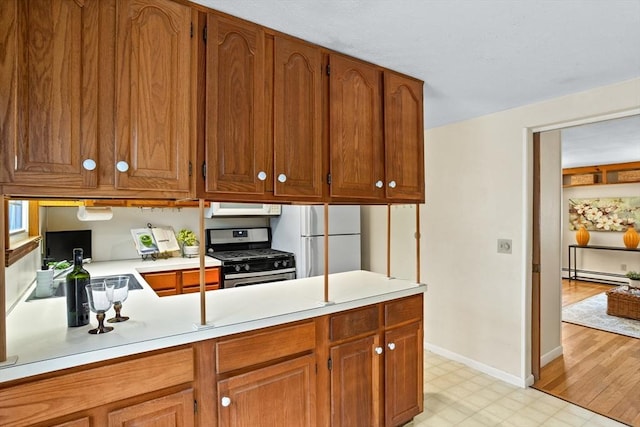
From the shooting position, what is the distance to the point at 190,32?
59.1 inches

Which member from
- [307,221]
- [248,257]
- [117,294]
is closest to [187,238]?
[248,257]

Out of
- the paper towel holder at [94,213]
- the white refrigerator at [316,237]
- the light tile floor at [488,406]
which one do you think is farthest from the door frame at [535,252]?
the paper towel holder at [94,213]

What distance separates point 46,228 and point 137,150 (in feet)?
8.68

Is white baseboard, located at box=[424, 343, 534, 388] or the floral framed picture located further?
the floral framed picture

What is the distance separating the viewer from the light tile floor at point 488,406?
7.77 ft

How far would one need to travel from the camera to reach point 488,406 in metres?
2.57

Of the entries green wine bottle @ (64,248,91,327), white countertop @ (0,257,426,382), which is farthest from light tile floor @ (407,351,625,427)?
green wine bottle @ (64,248,91,327)

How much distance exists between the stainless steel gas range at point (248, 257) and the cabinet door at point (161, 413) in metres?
2.08

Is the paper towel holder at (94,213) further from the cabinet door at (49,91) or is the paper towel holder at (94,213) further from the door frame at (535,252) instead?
the door frame at (535,252)

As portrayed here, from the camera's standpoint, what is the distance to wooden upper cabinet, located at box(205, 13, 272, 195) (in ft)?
5.08

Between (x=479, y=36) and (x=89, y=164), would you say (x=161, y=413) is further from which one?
(x=479, y=36)

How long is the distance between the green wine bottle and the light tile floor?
2.04 meters

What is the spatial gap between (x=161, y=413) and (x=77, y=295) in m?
0.59

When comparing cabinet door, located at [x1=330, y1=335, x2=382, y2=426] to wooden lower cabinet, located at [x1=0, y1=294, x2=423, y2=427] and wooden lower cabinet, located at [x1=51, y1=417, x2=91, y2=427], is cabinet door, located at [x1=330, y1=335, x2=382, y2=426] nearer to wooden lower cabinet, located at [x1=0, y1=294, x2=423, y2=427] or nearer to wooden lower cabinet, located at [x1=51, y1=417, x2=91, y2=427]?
wooden lower cabinet, located at [x1=0, y1=294, x2=423, y2=427]
